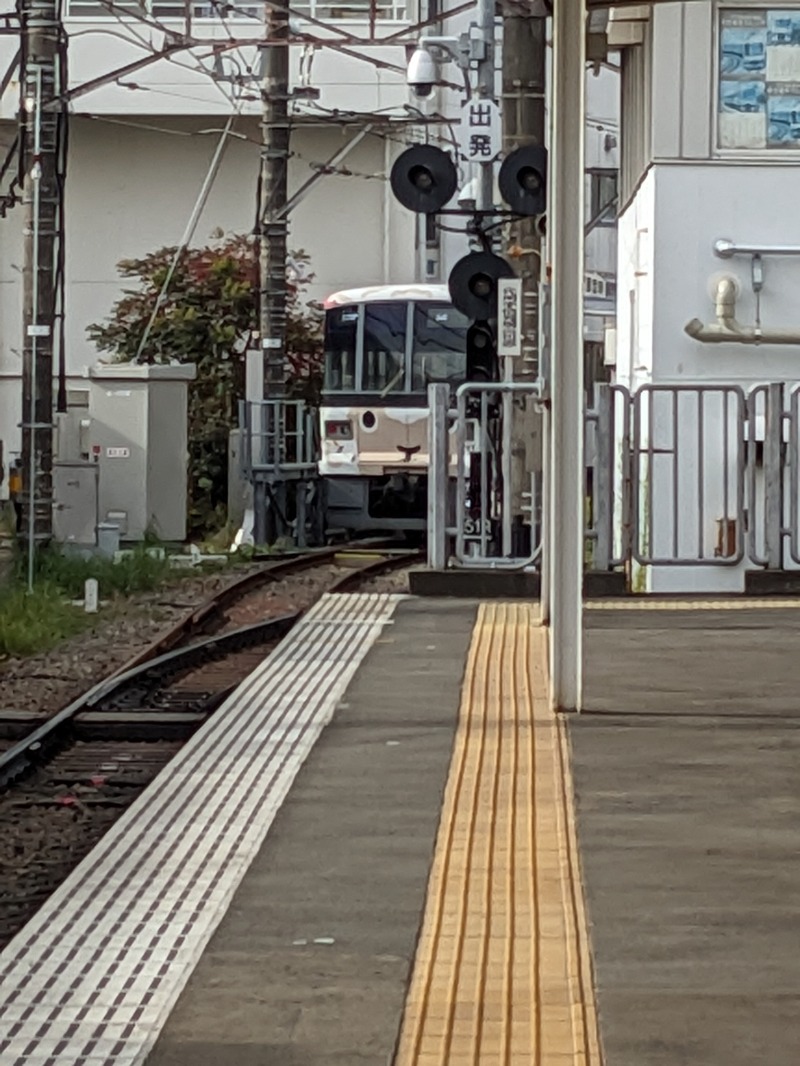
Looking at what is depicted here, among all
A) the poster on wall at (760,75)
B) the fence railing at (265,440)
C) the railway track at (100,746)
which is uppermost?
the poster on wall at (760,75)

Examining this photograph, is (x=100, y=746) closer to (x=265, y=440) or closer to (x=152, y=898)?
(x=152, y=898)

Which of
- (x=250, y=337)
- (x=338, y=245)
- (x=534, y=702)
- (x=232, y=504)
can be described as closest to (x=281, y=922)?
(x=534, y=702)

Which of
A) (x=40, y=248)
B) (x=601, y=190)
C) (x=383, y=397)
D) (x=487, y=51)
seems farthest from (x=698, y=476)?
(x=601, y=190)

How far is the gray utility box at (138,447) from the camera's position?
20.5 m

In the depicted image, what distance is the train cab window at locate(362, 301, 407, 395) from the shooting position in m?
24.7

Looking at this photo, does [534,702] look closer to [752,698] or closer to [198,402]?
[752,698]

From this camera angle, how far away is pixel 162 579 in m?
17.6

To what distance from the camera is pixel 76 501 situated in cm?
1898

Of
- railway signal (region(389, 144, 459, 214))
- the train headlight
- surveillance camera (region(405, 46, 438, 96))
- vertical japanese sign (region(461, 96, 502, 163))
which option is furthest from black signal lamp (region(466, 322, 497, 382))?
surveillance camera (region(405, 46, 438, 96))

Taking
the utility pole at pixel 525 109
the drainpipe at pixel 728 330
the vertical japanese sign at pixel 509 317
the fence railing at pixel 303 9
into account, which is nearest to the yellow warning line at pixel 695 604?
the drainpipe at pixel 728 330

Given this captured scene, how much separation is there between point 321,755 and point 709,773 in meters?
1.35

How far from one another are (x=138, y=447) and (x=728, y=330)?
807 centimetres

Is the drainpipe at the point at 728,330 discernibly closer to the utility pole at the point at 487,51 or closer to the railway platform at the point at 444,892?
the railway platform at the point at 444,892

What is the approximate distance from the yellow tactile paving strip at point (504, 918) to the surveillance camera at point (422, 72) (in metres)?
17.8
